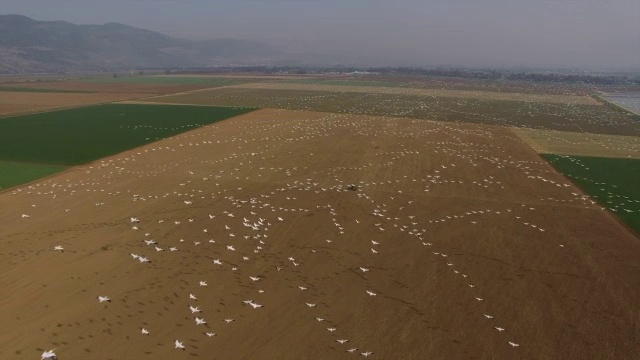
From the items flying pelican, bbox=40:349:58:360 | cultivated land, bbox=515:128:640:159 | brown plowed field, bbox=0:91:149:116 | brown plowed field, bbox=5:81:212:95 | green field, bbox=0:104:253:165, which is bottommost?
flying pelican, bbox=40:349:58:360

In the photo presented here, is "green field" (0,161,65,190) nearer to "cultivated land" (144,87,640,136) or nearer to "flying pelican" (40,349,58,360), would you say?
"flying pelican" (40,349,58,360)

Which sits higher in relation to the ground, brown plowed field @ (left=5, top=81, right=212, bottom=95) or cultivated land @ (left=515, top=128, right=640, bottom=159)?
brown plowed field @ (left=5, top=81, right=212, bottom=95)

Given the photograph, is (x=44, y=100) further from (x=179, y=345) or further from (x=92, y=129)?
(x=179, y=345)

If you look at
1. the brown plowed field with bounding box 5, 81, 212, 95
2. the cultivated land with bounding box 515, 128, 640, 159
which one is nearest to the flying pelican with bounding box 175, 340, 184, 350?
the cultivated land with bounding box 515, 128, 640, 159

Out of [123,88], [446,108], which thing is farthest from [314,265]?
[123,88]

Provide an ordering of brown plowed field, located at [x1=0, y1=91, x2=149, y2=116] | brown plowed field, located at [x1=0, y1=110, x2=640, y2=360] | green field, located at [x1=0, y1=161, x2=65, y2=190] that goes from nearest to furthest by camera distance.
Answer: brown plowed field, located at [x1=0, y1=110, x2=640, y2=360] < green field, located at [x1=0, y1=161, x2=65, y2=190] < brown plowed field, located at [x1=0, y1=91, x2=149, y2=116]

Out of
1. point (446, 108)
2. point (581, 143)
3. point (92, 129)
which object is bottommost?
point (581, 143)

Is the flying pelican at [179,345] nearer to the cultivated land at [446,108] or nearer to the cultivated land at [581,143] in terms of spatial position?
the cultivated land at [581,143]
